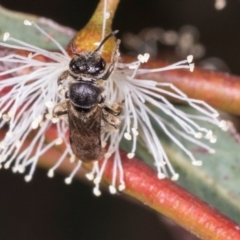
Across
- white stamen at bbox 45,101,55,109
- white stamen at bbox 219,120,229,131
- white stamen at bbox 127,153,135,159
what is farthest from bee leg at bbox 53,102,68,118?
white stamen at bbox 219,120,229,131

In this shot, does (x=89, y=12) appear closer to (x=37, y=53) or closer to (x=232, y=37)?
(x=232, y=37)

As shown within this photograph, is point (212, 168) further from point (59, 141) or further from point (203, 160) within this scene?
point (59, 141)

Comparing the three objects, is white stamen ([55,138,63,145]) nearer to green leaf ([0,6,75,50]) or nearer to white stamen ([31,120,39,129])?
white stamen ([31,120,39,129])

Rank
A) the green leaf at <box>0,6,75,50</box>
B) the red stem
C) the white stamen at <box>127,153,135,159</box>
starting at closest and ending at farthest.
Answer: the red stem < the white stamen at <box>127,153,135,159</box> < the green leaf at <box>0,6,75,50</box>

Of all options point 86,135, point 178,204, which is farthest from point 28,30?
point 178,204

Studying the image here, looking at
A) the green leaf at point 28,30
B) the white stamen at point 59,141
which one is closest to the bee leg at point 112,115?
the white stamen at point 59,141

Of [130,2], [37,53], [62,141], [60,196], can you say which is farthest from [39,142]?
[130,2]

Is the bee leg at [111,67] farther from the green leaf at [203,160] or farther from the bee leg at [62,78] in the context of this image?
the green leaf at [203,160]
